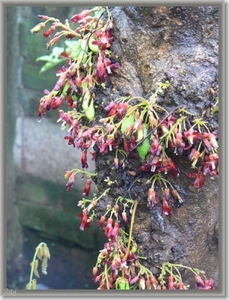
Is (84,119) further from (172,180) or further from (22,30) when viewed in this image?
(22,30)

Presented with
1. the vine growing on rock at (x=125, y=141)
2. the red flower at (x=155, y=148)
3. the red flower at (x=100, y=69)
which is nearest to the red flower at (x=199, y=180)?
the vine growing on rock at (x=125, y=141)

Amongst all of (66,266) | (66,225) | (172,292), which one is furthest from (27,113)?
(172,292)

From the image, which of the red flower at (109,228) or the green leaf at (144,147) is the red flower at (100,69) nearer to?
the green leaf at (144,147)

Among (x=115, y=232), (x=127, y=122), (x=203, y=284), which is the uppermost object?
(x=127, y=122)

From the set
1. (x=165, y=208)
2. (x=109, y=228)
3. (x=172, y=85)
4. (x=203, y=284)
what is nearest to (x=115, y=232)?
(x=109, y=228)

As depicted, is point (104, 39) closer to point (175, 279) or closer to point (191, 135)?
point (191, 135)
